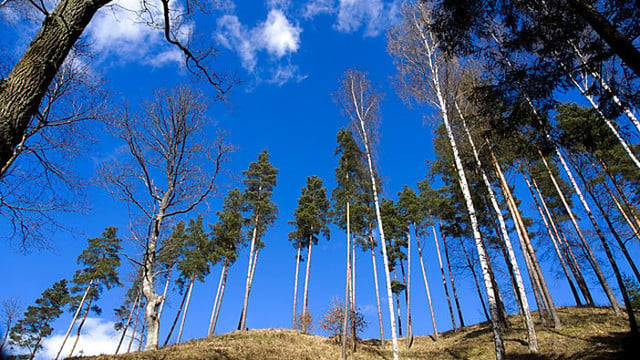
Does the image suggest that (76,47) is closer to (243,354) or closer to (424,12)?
(243,354)

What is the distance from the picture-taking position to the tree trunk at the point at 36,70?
2572 millimetres

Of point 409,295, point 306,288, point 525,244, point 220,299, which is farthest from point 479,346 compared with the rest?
point 220,299

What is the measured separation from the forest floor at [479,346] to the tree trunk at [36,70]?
7149mm

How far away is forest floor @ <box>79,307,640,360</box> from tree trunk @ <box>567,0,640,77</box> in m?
8.04

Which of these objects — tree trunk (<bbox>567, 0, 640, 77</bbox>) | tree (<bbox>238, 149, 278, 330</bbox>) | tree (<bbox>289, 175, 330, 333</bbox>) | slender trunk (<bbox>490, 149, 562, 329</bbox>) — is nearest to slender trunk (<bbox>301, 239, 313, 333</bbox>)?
tree (<bbox>289, 175, 330, 333</bbox>)

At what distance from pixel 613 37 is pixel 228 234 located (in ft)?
73.7

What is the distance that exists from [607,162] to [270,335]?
71.3 ft

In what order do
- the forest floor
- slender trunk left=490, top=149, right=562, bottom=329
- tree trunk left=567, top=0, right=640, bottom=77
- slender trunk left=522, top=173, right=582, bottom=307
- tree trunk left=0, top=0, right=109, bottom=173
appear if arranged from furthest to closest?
slender trunk left=522, top=173, right=582, bottom=307 < slender trunk left=490, top=149, right=562, bottom=329 < the forest floor < tree trunk left=567, top=0, right=640, bottom=77 < tree trunk left=0, top=0, right=109, bottom=173

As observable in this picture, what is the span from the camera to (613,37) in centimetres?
448

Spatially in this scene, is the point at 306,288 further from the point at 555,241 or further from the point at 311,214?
the point at 555,241

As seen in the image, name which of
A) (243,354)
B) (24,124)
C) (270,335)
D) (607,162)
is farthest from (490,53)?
(270,335)

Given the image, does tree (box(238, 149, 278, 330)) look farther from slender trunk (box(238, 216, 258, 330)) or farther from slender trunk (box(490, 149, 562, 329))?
slender trunk (box(490, 149, 562, 329))

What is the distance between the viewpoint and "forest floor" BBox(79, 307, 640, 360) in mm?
9125

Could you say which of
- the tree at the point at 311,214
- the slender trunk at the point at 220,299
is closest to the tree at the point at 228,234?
the slender trunk at the point at 220,299
